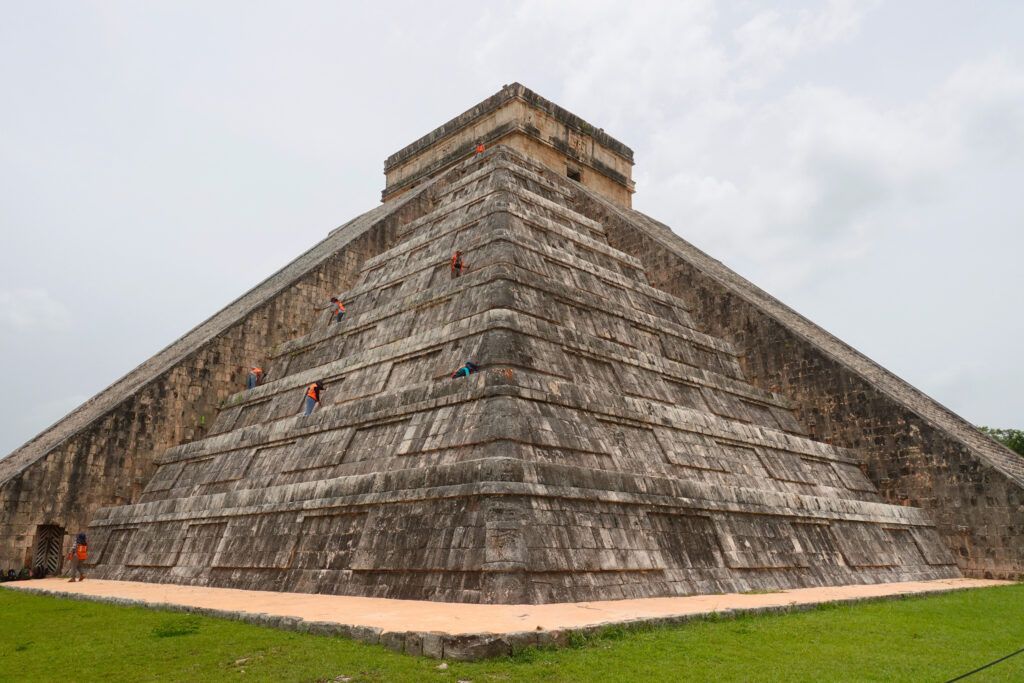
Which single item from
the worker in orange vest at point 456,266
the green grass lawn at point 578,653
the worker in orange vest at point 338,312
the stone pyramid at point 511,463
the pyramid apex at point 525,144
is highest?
the pyramid apex at point 525,144

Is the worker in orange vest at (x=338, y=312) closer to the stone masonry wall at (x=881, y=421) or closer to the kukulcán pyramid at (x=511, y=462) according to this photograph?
the kukulcán pyramid at (x=511, y=462)

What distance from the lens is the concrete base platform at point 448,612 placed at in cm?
601

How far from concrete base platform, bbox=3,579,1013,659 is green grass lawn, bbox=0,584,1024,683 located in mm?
122

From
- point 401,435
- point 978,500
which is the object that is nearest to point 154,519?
point 401,435

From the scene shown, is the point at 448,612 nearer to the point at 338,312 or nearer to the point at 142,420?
the point at 338,312

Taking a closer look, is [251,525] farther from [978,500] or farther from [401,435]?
[978,500]

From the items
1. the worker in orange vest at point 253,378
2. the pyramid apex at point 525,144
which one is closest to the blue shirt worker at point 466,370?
the worker in orange vest at point 253,378

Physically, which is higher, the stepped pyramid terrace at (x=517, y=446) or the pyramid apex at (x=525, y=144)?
the pyramid apex at (x=525, y=144)

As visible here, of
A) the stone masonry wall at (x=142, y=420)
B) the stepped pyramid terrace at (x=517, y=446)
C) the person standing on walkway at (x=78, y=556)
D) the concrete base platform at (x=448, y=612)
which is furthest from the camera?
the stone masonry wall at (x=142, y=420)

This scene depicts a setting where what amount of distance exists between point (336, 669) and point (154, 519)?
9542mm

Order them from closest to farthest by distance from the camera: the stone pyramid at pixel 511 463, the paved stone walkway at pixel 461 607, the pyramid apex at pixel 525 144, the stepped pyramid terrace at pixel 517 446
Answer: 1. the paved stone walkway at pixel 461 607
2. the stone pyramid at pixel 511 463
3. the stepped pyramid terrace at pixel 517 446
4. the pyramid apex at pixel 525 144

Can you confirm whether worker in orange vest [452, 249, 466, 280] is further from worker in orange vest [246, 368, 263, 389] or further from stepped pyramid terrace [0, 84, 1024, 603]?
worker in orange vest [246, 368, 263, 389]

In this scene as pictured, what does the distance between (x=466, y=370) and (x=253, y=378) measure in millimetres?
7932

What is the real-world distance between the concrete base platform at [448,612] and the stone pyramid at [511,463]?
1.33 feet
